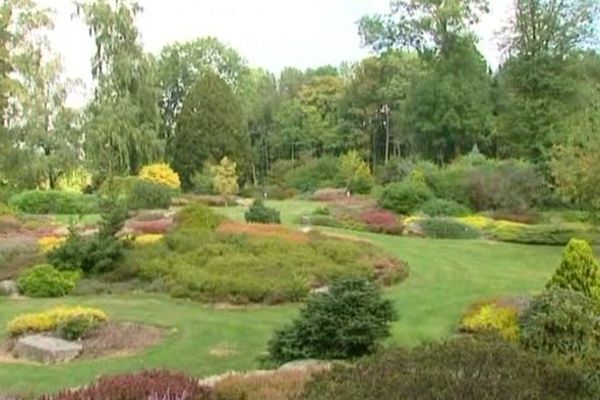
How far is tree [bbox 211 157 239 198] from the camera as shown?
4162cm

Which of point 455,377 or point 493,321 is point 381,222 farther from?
point 455,377

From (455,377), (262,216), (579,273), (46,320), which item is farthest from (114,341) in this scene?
(262,216)

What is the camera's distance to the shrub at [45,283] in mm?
15711

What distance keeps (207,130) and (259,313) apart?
37649 mm

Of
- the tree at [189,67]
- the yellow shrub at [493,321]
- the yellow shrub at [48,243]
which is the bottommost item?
the yellow shrub at [493,321]

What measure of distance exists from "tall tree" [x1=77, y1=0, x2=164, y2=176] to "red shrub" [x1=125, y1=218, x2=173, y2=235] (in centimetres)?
1880

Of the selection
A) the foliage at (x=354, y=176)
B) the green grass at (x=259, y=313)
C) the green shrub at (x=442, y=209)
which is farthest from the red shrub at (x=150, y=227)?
the foliage at (x=354, y=176)

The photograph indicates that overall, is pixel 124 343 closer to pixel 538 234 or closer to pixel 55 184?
pixel 538 234

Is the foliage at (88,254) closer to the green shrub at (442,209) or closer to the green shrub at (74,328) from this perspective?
the green shrub at (74,328)

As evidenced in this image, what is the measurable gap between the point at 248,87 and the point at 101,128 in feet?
104

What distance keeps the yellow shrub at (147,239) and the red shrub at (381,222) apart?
851 centimetres

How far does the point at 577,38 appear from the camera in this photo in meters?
40.5

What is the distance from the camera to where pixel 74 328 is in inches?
460

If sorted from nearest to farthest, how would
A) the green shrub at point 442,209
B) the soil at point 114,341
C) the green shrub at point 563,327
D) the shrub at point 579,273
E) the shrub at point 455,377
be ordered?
the shrub at point 455,377 → the green shrub at point 563,327 → the shrub at point 579,273 → the soil at point 114,341 → the green shrub at point 442,209
